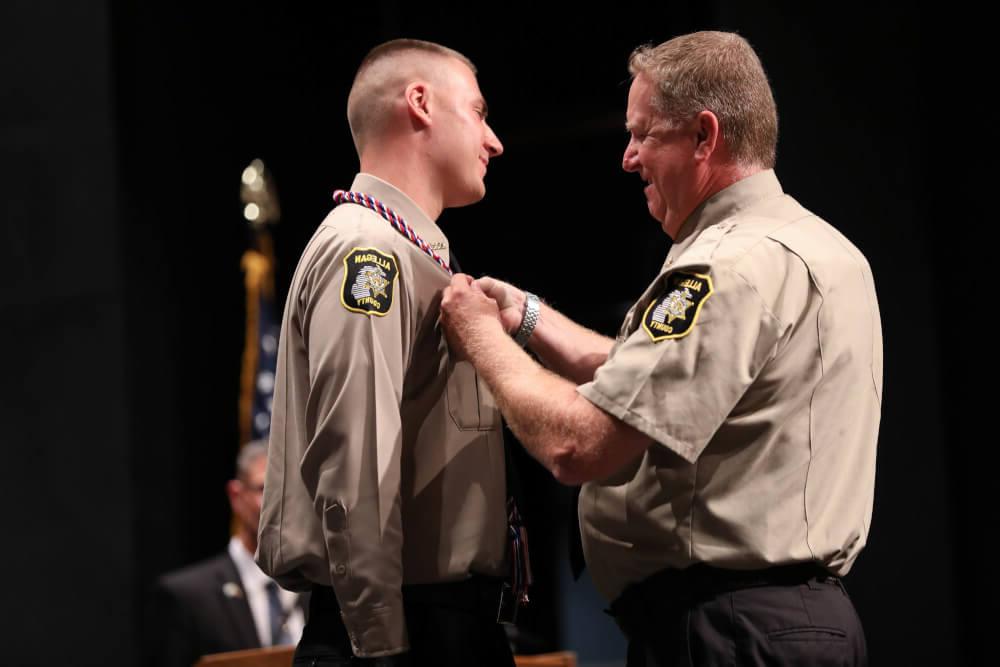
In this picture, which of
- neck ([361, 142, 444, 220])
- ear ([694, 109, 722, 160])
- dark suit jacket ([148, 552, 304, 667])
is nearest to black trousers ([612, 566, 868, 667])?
ear ([694, 109, 722, 160])

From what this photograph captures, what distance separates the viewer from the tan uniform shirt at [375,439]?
1772mm

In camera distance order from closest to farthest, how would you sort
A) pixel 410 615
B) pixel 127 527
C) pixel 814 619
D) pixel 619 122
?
pixel 814 619 → pixel 410 615 → pixel 127 527 → pixel 619 122

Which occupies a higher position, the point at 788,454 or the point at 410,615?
the point at 788,454

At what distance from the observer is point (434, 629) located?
1.89 m

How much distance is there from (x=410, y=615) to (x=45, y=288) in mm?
2997

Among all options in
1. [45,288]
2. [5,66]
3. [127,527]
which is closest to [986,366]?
[127,527]

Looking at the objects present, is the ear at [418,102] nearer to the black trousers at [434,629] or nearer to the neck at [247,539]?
the black trousers at [434,629]

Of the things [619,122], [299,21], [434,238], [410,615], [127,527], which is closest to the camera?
[410,615]

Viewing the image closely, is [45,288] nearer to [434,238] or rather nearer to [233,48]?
[233,48]

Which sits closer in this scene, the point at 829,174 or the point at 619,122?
the point at 829,174

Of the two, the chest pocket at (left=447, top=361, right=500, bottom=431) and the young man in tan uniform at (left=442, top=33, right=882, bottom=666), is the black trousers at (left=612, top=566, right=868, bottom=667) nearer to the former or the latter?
the young man in tan uniform at (left=442, top=33, right=882, bottom=666)

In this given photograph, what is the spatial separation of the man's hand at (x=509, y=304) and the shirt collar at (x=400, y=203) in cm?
15

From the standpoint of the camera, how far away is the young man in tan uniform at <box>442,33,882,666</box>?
175cm

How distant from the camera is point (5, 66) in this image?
439cm
